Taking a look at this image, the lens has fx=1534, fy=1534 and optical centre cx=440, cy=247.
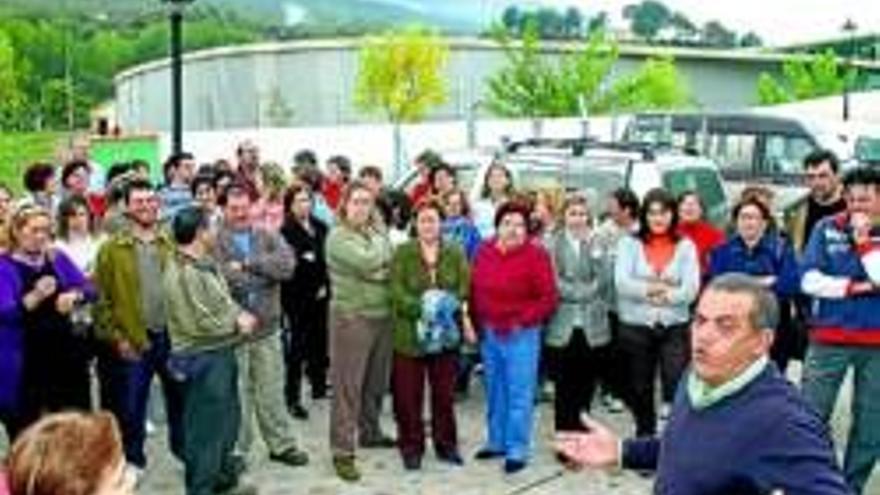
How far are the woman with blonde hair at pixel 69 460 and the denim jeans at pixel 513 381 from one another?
19.7 feet

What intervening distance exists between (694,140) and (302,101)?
4181 cm

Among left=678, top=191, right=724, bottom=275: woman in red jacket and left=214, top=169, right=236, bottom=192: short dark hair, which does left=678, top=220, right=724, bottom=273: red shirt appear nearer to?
left=678, top=191, right=724, bottom=275: woman in red jacket

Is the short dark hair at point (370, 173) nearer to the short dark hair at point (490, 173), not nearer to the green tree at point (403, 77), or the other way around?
the short dark hair at point (490, 173)

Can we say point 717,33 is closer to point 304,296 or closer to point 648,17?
point 648,17

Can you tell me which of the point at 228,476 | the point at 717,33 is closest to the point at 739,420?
the point at 228,476

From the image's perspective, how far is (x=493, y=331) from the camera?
9.40 meters

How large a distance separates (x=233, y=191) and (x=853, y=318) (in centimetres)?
363

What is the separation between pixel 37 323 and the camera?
8.42 m

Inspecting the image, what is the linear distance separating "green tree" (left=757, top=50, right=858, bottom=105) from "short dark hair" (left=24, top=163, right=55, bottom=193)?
57855mm

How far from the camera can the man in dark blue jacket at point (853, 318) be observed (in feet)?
27.3

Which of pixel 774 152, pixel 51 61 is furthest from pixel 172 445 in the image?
pixel 51 61

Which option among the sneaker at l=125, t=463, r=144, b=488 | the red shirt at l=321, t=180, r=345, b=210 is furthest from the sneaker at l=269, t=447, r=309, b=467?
the red shirt at l=321, t=180, r=345, b=210

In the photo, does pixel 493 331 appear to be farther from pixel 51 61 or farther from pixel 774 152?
pixel 51 61

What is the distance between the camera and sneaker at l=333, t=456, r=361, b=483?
9156 mm
